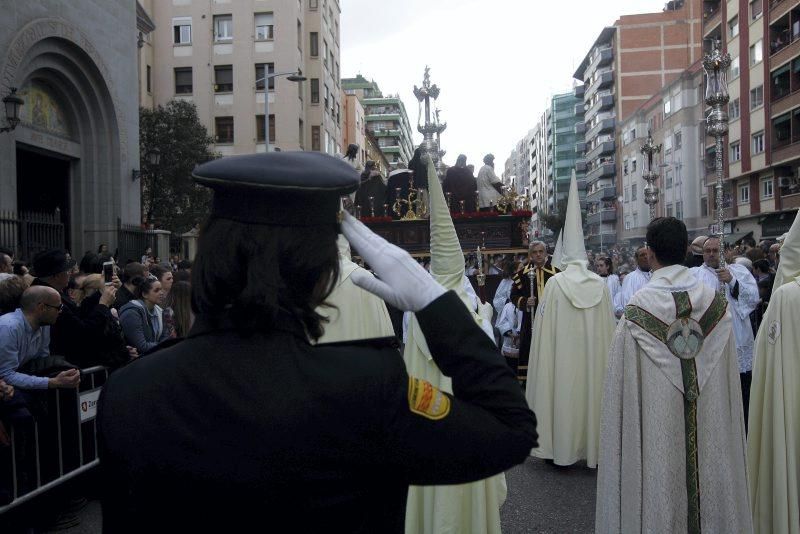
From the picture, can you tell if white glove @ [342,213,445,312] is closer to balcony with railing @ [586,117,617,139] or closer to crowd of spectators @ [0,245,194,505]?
crowd of spectators @ [0,245,194,505]

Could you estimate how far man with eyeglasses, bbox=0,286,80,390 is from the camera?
4961 millimetres

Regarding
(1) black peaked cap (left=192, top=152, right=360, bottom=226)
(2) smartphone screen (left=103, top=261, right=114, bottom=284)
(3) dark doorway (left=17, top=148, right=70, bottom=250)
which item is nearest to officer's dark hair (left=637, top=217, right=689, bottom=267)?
(1) black peaked cap (left=192, top=152, right=360, bottom=226)

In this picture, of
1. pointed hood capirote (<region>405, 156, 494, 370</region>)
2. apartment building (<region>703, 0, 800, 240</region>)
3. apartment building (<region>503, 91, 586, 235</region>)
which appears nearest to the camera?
pointed hood capirote (<region>405, 156, 494, 370</region>)

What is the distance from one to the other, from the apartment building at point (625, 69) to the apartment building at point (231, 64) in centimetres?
3923

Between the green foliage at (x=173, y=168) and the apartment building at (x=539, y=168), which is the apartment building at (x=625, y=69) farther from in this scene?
the green foliage at (x=173, y=168)

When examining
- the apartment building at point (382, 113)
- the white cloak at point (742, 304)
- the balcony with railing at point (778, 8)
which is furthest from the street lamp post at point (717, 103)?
the apartment building at point (382, 113)

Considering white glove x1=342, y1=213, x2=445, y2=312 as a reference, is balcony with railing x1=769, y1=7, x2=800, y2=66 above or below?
above

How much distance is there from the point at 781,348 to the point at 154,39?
43360mm

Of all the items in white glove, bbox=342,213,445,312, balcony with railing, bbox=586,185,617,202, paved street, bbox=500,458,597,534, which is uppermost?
balcony with railing, bbox=586,185,617,202

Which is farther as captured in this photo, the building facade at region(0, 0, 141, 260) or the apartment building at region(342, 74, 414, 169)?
the apartment building at region(342, 74, 414, 169)

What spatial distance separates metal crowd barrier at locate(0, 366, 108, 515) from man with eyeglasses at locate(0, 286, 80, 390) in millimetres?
286

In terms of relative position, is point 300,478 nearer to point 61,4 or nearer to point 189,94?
point 61,4

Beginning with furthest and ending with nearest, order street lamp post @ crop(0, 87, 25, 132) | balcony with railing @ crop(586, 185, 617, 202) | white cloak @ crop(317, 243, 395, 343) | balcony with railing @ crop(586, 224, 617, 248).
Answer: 1. balcony with railing @ crop(586, 224, 617, 248)
2. balcony with railing @ crop(586, 185, 617, 202)
3. street lamp post @ crop(0, 87, 25, 132)
4. white cloak @ crop(317, 243, 395, 343)

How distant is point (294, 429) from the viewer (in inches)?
54.1
